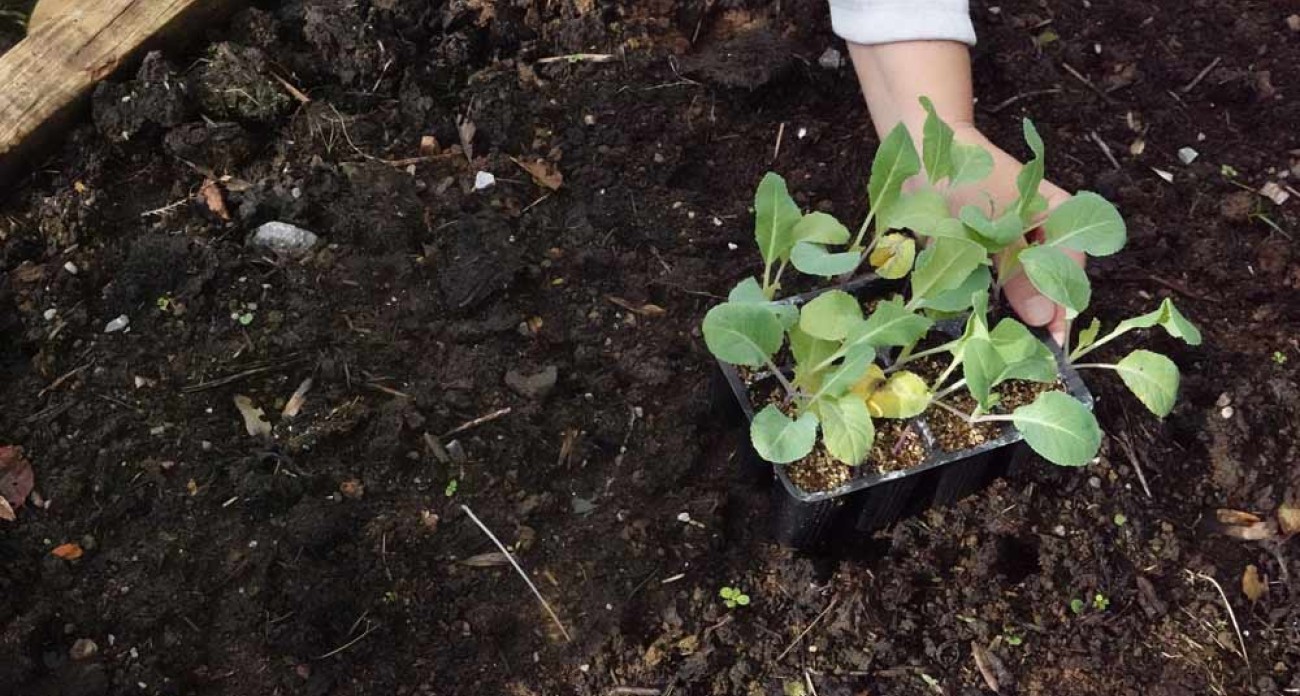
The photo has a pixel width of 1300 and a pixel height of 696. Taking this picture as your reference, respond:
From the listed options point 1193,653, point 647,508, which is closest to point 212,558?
point 647,508

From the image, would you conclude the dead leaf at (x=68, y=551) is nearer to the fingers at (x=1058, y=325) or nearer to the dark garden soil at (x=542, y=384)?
the dark garden soil at (x=542, y=384)

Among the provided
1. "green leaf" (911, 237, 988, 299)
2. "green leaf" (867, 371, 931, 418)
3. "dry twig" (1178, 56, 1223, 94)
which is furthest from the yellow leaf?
"dry twig" (1178, 56, 1223, 94)

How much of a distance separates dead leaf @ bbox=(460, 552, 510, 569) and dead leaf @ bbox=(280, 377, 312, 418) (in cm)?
34

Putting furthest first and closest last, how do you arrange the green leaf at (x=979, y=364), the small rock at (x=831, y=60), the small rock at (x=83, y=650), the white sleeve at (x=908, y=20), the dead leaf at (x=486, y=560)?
1. the small rock at (x=831, y=60)
2. the white sleeve at (x=908, y=20)
3. the dead leaf at (x=486, y=560)
4. the small rock at (x=83, y=650)
5. the green leaf at (x=979, y=364)

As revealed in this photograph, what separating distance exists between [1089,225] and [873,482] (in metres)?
0.40

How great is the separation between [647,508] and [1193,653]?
2.54 feet

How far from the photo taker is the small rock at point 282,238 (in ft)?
5.61

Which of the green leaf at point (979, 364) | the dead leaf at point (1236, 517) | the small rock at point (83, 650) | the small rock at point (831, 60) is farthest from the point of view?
the small rock at point (831, 60)

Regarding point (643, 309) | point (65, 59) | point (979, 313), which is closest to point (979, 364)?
point (979, 313)

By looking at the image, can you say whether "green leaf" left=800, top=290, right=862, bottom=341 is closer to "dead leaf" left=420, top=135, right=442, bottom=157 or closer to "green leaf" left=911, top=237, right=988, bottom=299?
"green leaf" left=911, top=237, right=988, bottom=299

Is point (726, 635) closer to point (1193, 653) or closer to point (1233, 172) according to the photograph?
point (1193, 653)

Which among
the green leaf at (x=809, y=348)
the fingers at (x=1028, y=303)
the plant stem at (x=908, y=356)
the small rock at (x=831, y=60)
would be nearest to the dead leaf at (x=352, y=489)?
the green leaf at (x=809, y=348)

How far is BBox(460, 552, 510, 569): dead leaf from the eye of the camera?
1476 mm

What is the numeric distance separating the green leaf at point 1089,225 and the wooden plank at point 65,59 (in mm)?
1462
